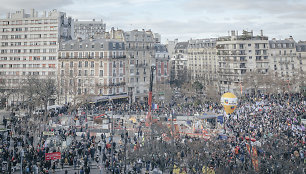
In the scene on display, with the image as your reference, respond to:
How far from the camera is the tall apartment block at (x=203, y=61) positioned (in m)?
82.3

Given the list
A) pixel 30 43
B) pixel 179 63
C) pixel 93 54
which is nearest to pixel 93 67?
pixel 93 54

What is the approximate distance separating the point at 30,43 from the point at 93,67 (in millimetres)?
15882

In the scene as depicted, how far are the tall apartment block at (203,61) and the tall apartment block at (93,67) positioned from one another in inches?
1094

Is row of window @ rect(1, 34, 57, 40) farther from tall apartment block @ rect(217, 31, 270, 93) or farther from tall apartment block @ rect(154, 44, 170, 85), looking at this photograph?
tall apartment block @ rect(217, 31, 270, 93)

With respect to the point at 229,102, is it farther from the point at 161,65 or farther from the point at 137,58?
the point at 161,65

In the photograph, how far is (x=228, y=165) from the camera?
78.0ft

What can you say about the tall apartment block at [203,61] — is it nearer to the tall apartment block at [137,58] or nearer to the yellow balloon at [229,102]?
the tall apartment block at [137,58]

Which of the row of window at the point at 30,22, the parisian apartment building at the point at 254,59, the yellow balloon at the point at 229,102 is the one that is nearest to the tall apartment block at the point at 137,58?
the row of window at the point at 30,22

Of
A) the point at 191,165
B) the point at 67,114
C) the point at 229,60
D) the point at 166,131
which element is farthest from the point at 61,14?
the point at 191,165

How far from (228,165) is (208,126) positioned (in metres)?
16.4

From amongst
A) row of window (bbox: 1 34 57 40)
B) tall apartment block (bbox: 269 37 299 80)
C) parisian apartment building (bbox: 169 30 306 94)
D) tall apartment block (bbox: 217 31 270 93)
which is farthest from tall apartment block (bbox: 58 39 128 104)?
tall apartment block (bbox: 269 37 299 80)

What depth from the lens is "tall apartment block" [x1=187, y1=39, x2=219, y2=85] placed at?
8231cm

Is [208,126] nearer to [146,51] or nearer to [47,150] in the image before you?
[47,150]

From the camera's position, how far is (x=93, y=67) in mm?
61656
